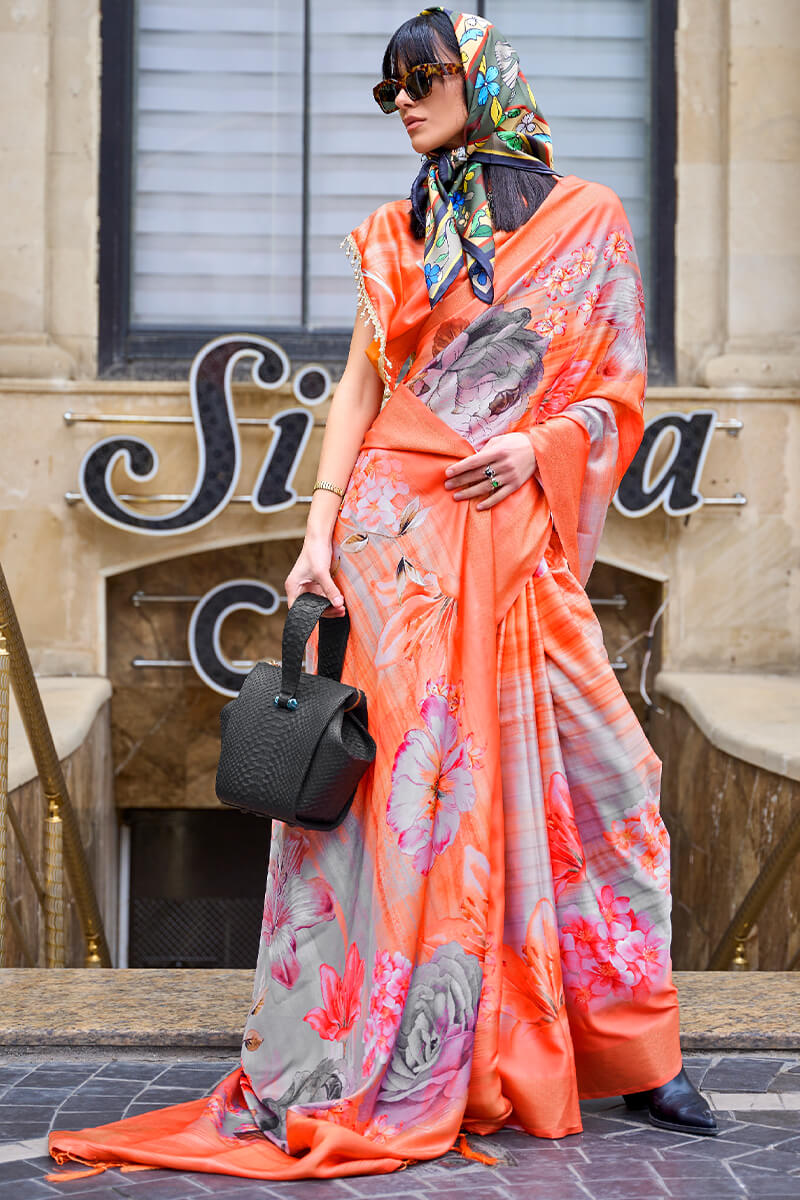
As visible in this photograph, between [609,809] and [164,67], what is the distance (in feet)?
19.8

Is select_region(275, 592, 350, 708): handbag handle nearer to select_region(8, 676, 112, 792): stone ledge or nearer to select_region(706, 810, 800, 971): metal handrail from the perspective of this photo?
select_region(706, 810, 800, 971): metal handrail

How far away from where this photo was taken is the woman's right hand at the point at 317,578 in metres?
2.19

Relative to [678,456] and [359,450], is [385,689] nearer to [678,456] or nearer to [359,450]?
[359,450]

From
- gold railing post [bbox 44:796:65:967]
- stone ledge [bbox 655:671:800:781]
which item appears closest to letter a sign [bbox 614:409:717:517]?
stone ledge [bbox 655:671:800:781]

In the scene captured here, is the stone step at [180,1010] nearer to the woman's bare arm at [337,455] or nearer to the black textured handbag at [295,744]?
the black textured handbag at [295,744]

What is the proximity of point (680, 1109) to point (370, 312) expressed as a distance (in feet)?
4.43

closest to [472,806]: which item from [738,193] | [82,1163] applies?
[82,1163]

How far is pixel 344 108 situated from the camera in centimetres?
713

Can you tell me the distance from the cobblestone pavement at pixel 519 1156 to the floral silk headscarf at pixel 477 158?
4.27 ft

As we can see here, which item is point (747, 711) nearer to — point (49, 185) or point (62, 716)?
point (62, 716)

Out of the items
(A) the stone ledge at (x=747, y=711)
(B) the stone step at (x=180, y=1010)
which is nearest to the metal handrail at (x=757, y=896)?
(B) the stone step at (x=180, y=1010)

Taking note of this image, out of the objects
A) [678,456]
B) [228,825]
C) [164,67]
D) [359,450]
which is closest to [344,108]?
[164,67]

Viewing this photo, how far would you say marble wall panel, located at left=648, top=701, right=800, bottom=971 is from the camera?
185 inches

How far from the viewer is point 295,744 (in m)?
2.02
